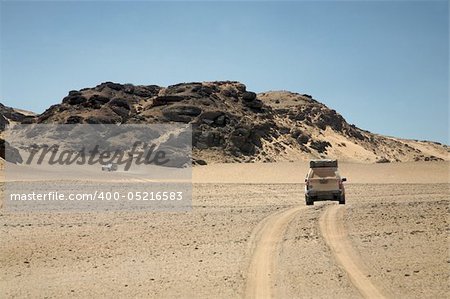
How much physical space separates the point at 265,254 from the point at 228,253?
852mm

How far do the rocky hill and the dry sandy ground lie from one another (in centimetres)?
5326

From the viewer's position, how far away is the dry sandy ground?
8.20m

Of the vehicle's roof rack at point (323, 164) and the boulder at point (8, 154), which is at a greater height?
the boulder at point (8, 154)

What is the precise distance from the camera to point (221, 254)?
1091cm

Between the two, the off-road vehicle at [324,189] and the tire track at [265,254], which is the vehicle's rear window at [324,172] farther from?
the tire track at [265,254]

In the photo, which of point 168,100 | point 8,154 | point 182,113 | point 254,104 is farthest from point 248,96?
point 8,154

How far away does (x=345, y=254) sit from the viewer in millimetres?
10430

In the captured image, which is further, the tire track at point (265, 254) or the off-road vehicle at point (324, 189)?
the off-road vehicle at point (324, 189)

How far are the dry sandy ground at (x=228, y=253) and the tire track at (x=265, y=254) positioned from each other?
2 centimetres

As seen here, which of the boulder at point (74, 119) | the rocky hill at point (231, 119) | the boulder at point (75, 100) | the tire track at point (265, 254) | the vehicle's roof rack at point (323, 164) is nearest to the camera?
the tire track at point (265, 254)

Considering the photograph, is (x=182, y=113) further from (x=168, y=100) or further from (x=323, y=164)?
(x=323, y=164)

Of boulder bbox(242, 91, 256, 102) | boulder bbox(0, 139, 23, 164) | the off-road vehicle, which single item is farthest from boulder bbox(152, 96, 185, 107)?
the off-road vehicle

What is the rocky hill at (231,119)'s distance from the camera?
75.9 m

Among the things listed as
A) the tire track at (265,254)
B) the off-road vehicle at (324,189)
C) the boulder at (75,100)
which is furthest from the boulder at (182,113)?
the tire track at (265,254)
